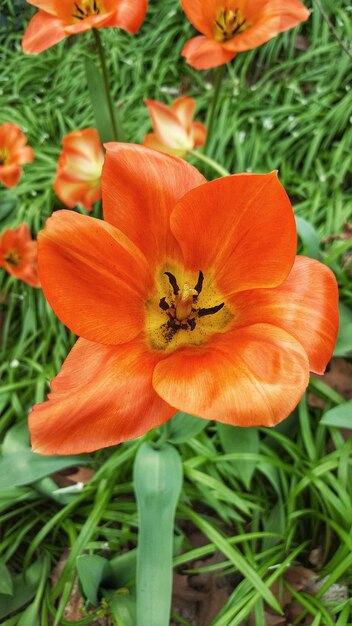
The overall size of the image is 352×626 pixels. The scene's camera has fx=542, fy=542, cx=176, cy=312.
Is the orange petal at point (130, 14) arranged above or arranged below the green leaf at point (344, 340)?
above

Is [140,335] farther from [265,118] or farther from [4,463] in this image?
[265,118]

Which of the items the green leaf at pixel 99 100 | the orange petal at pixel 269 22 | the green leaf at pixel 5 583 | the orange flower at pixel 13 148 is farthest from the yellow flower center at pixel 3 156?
the green leaf at pixel 5 583

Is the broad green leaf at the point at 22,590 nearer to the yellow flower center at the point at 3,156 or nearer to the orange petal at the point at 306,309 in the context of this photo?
the orange petal at the point at 306,309

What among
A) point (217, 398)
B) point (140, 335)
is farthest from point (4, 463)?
point (217, 398)

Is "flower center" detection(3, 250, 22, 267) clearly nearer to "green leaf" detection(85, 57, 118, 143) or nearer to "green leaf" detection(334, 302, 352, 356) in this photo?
"green leaf" detection(85, 57, 118, 143)

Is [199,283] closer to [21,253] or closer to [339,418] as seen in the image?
[339,418]

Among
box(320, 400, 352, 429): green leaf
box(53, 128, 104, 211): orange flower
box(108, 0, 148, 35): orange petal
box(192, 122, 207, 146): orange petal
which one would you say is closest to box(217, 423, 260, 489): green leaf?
box(320, 400, 352, 429): green leaf
